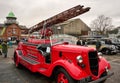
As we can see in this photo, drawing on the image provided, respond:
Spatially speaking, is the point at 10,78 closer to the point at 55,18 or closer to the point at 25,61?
the point at 25,61

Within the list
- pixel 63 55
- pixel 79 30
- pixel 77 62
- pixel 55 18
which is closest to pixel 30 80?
pixel 63 55

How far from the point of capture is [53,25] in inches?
250

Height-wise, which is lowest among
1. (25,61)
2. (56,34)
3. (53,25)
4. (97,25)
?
(25,61)

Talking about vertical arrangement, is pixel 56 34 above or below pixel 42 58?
above

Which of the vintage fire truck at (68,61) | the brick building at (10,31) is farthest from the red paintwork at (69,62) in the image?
the brick building at (10,31)

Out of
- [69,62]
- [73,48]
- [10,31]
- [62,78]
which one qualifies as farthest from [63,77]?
[10,31]

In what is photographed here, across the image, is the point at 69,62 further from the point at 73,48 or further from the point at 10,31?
the point at 10,31

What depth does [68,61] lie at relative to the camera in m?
4.38

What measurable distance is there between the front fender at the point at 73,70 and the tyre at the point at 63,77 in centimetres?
14

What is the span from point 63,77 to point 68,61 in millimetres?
516

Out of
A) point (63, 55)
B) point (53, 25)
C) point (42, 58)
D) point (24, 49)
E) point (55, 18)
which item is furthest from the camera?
point (24, 49)

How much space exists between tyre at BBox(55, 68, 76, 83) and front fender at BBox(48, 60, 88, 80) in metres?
0.14

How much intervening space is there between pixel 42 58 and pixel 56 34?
1283 mm

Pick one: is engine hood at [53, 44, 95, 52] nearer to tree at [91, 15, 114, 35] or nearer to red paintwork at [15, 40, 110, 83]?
red paintwork at [15, 40, 110, 83]
